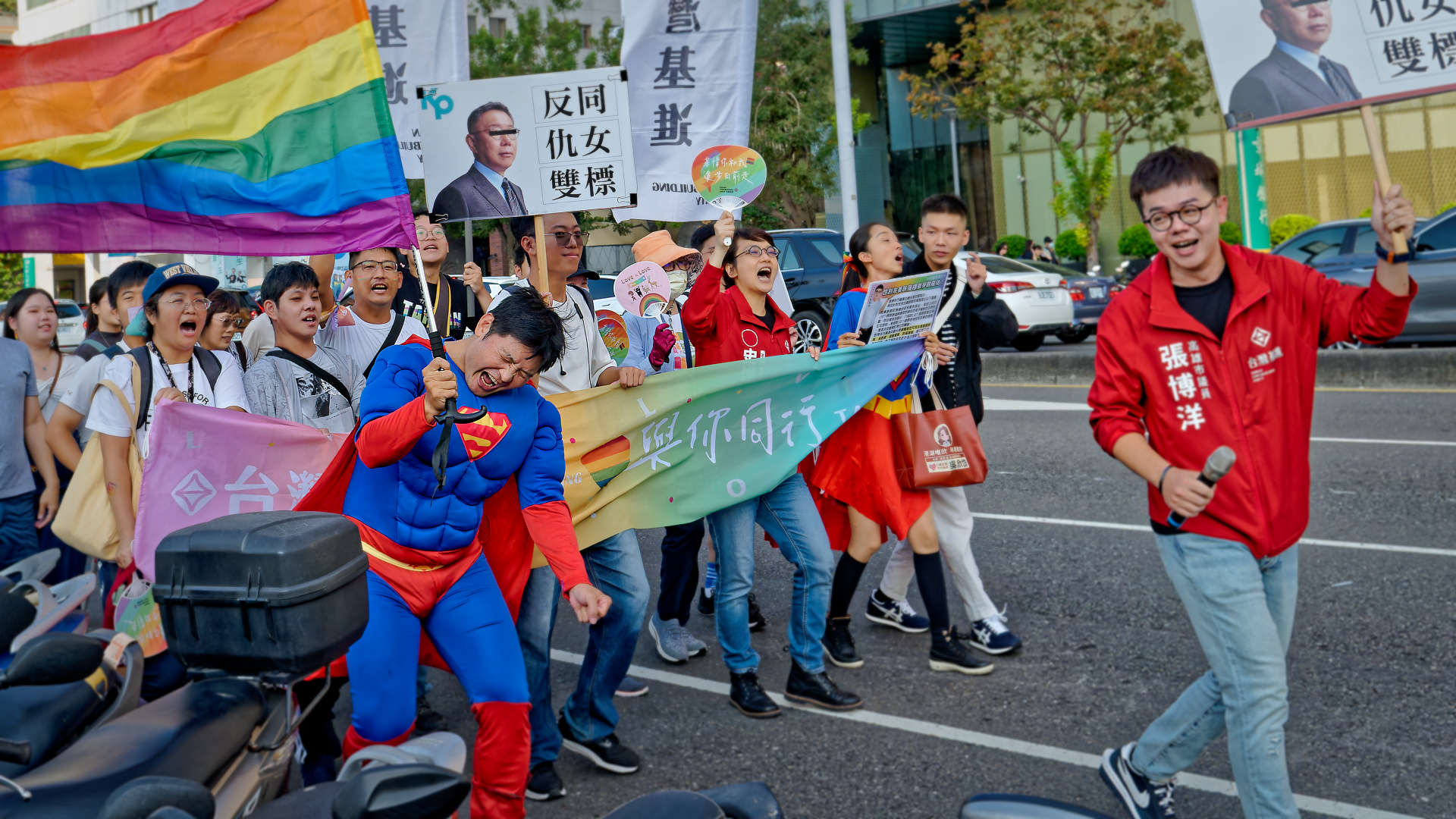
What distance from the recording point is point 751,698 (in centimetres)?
516

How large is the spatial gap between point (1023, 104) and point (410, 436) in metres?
28.6

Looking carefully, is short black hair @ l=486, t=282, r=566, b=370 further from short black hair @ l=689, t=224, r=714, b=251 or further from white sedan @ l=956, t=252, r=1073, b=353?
white sedan @ l=956, t=252, r=1073, b=353

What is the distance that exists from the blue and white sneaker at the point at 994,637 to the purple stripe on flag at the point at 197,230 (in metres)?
2.98

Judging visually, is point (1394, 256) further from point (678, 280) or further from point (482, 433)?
point (678, 280)

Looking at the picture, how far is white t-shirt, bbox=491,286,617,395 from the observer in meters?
5.30

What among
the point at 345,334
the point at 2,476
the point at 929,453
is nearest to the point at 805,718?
the point at 929,453

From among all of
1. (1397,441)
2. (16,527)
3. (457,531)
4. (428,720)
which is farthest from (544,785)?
(1397,441)

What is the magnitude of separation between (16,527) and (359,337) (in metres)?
2.07

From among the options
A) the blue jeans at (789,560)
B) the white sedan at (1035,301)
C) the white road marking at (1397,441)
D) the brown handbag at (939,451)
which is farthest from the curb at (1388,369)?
the blue jeans at (789,560)

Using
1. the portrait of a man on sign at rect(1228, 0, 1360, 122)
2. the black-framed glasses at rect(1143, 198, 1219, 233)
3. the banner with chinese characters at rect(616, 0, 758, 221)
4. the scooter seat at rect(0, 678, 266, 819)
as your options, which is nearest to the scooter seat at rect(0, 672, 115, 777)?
the scooter seat at rect(0, 678, 266, 819)

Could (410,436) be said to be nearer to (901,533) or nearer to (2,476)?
(901,533)

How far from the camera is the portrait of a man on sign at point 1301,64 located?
13.5 ft

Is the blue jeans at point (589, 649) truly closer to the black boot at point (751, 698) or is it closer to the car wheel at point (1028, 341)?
the black boot at point (751, 698)

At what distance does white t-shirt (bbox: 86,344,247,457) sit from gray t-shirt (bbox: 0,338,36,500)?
1188mm
